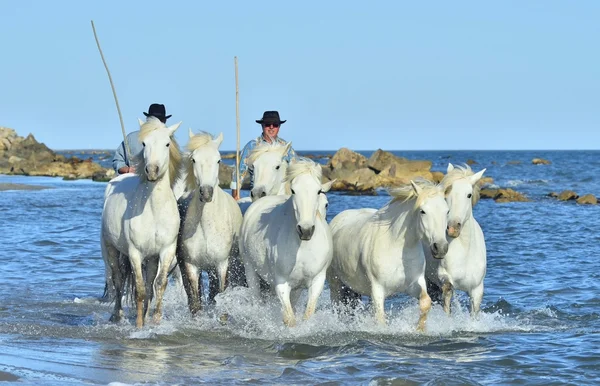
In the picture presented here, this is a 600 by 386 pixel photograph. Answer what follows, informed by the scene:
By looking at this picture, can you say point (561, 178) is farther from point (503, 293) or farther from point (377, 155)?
point (503, 293)

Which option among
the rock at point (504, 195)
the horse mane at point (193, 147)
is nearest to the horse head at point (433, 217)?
the horse mane at point (193, 147)

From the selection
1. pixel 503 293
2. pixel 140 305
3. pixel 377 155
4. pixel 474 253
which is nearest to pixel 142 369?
pixel 140 305

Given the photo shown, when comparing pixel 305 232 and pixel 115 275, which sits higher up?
pixel 305 232

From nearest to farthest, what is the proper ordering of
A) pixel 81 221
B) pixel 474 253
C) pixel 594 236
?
→ 1. pixel 474 253
2. pixel 594 236
3. pixel 81 221

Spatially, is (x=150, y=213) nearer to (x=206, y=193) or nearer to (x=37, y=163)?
(x=206, y=193)

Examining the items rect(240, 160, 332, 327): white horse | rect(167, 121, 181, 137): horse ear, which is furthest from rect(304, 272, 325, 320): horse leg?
rect(167, 121, 181, 137): horse ear

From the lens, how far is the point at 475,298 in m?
9.41

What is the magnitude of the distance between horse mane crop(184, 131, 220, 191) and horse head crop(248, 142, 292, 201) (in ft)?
1.91

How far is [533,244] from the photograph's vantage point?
19.8m

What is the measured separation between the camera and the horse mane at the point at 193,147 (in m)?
8.87

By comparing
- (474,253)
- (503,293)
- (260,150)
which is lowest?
(503,293)

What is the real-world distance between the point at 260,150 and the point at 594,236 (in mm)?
13895

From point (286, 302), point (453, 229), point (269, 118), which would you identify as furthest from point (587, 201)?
point (286, 302)

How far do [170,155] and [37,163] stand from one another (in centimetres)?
5918
